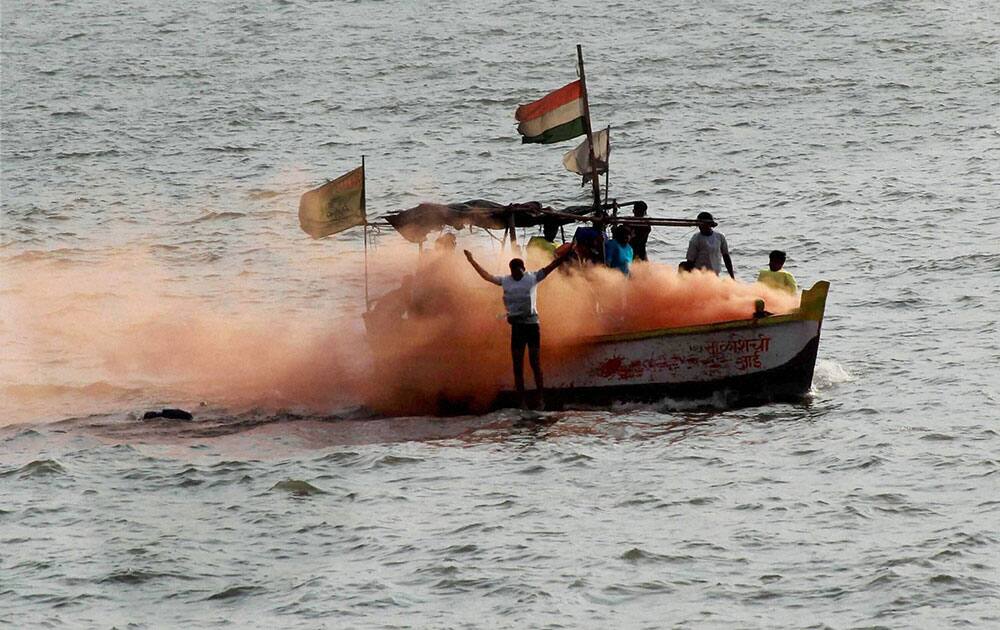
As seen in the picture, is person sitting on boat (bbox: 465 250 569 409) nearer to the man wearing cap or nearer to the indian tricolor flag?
the indian tricolor flag

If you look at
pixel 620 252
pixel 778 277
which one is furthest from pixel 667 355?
pixel 778 277

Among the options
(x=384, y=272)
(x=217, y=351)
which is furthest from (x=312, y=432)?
(x=384, y=272)

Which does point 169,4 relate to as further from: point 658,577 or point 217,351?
point 658,577

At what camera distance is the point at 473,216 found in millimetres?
21016

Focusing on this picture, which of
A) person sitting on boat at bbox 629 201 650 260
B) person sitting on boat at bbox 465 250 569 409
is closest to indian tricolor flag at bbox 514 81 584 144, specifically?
person sitting on boat at bbox 629 201 650 260

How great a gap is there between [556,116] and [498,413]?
3.98 m

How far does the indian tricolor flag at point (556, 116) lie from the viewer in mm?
21203

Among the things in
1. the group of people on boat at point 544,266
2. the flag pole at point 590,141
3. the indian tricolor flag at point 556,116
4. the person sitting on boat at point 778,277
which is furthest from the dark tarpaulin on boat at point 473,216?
the person sitting on boat at point 778,277

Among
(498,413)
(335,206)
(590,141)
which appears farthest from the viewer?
(498,413)

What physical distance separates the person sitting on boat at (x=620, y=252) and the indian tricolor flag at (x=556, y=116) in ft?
4.82

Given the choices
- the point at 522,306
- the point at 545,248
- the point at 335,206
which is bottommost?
the point at 522,306

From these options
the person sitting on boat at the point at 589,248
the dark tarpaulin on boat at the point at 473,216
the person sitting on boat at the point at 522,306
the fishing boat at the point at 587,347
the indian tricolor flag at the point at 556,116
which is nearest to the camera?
the person sitting on boat at the point at 522,306

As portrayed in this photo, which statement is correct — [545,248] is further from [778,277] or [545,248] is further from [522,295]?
[778,277]

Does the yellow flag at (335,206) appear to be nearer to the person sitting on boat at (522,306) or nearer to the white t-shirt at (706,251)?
the person sitting on boat at (522,306)
